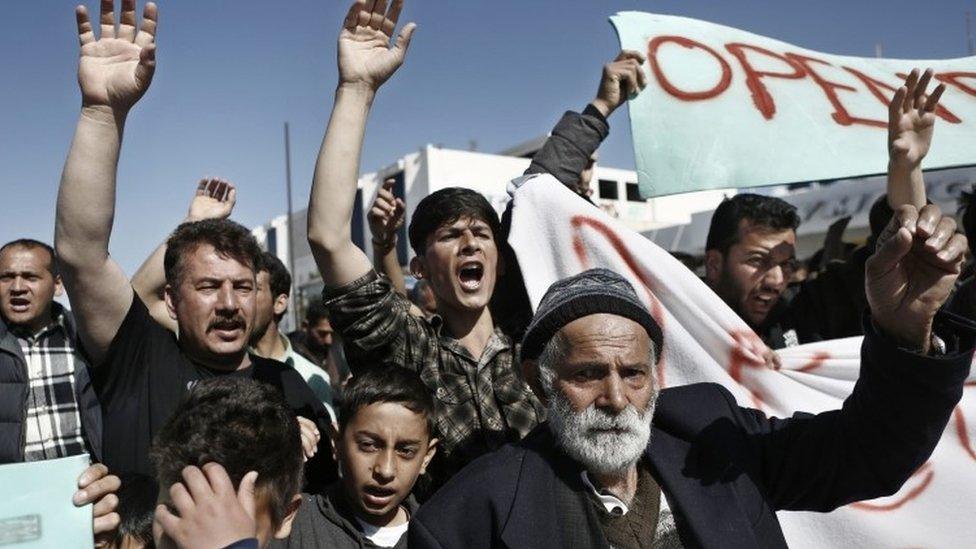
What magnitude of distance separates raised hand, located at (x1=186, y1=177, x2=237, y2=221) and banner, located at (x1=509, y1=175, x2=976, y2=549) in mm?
1241

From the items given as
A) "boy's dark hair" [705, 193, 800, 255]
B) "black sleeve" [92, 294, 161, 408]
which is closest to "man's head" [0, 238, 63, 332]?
"black sleeve" [92, 294, 161, 408]

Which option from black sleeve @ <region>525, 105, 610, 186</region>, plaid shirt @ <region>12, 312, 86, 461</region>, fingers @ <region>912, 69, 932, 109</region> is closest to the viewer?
fingers @ <region>912, 69, 932, 109</region>

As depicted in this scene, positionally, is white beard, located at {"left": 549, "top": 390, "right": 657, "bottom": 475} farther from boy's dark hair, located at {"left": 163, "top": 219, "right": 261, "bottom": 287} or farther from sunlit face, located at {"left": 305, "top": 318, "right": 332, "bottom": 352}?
sunlit face, located at {"left": 305, "top": 318, "right": 332, "bottom": 352}

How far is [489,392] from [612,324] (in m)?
Result: 0.69

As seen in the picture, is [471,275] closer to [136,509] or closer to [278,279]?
[136,509]

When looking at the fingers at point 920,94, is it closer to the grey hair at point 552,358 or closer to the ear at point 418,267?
the grey hair at point 552,358

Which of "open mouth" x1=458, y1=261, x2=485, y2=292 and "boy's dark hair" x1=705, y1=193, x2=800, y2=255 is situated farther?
"boy's dark hair" x1=705, y1=193, x2=800, y2=255

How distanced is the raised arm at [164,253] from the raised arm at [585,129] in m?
1.26

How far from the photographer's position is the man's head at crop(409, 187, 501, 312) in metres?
2.60

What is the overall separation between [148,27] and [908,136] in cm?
197

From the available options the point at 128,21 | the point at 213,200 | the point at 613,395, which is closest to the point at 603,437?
the point at 613,395

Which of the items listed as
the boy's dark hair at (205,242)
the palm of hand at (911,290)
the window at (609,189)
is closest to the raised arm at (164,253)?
the boy's dark hair at (205,242)

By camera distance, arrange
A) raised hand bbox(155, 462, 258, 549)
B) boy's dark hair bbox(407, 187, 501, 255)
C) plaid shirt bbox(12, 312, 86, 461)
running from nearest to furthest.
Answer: raised hand bbox(155, 462, 258, 549), boy's dark hair bbox(407, 187, 501, 255), plaid shirt bbox(12, 312, 86, 461)

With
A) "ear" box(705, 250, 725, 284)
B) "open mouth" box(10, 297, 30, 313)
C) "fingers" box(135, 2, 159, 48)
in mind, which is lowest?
"open mouth" box(10, 297, 30, 313)
